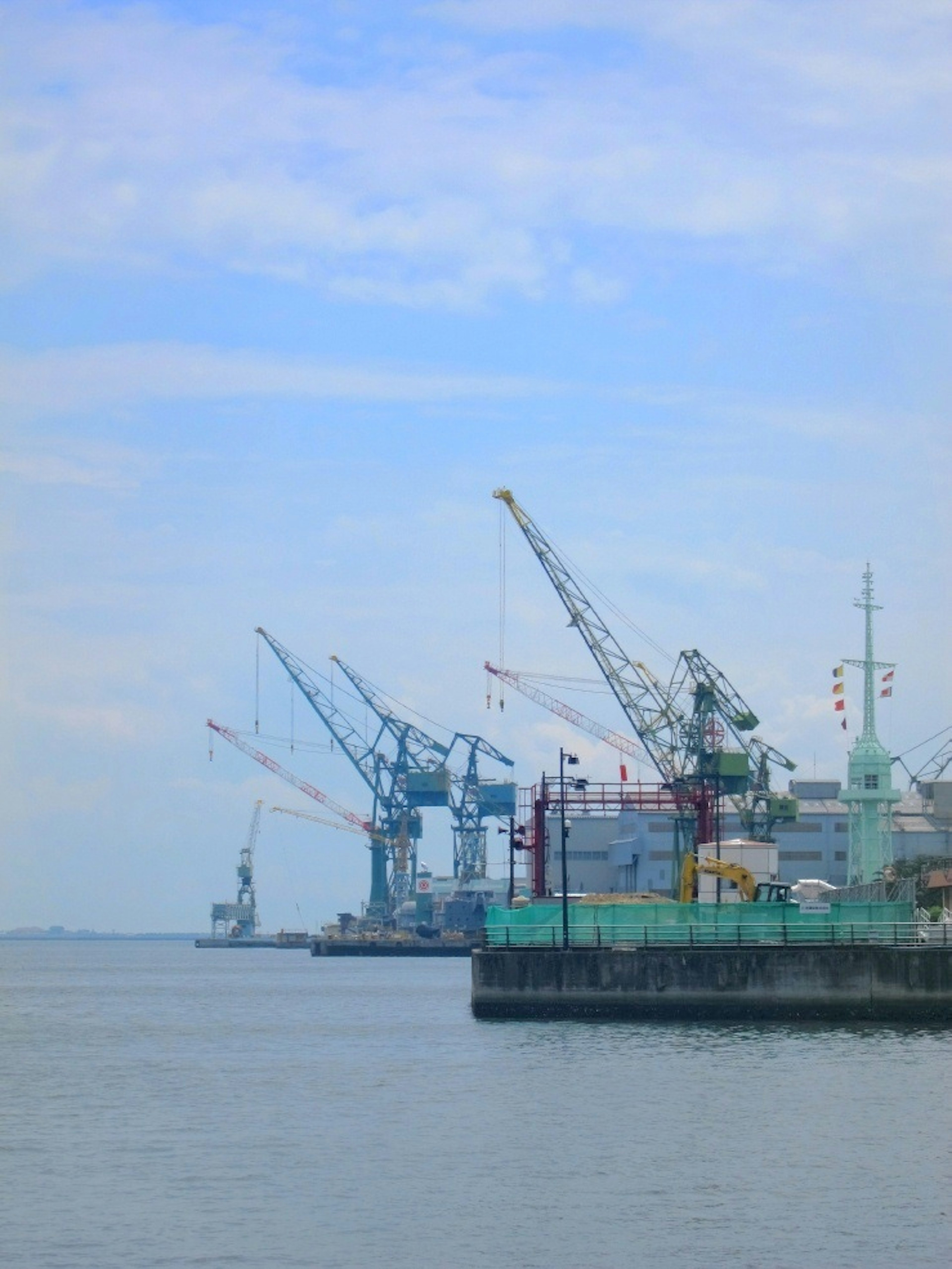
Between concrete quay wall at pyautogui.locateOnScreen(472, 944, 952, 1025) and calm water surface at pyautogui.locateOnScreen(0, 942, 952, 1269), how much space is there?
44.1 inches

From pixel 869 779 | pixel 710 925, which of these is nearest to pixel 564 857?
pixel 710 925

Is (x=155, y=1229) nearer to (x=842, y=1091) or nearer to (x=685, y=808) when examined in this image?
(x=842, y=1091)

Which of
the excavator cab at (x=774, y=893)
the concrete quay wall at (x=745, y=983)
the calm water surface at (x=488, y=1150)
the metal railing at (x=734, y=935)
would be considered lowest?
the calm water surface at (x=488, y=1150)

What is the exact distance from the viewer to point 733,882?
76.1 m

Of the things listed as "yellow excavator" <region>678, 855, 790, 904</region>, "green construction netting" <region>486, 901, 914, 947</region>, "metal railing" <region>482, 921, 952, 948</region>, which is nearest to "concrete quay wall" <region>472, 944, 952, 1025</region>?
"metal railing" <region>482, 921, 952, 948</region>

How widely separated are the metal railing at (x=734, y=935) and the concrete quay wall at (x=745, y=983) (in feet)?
2.47

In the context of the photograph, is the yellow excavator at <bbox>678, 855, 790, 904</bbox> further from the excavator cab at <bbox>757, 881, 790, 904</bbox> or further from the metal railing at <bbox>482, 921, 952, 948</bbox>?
the metal railing at <bbox>482, 921, 952, 948</bbox>

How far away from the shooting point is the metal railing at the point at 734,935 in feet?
211

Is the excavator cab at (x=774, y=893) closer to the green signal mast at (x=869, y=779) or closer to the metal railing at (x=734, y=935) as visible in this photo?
the metal railing at (x=734, y=935)

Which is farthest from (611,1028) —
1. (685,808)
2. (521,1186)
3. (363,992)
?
(685,808)

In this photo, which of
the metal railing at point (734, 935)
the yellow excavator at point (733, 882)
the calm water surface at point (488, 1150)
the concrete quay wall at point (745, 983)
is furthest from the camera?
the yellow excavator at point (733, 882)

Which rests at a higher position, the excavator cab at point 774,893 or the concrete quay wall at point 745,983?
the excavator cab at point 774,893

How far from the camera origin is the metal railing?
64.2 m

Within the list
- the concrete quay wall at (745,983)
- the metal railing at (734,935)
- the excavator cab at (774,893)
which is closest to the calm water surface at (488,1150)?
the concrete quay wall at (745,983)
